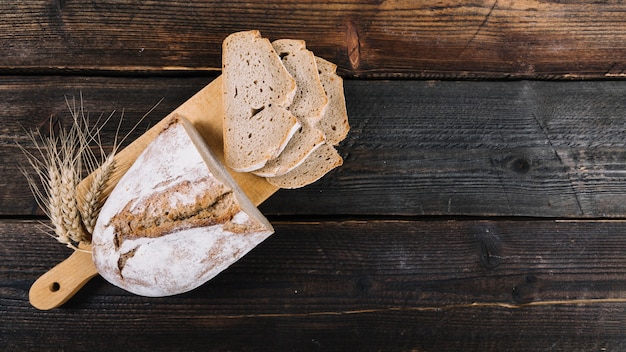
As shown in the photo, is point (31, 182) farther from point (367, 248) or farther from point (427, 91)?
point (427, 91)

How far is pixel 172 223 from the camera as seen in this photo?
1060 millimetres

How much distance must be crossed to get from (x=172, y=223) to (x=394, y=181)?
2.11 ft

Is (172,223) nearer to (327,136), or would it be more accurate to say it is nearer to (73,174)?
(73,174)

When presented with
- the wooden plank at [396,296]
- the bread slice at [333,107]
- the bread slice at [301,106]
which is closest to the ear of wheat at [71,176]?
the wooden plank at [396,296]

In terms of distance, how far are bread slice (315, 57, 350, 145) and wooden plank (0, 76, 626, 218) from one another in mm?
111

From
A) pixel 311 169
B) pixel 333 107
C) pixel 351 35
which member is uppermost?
pixel 351 35

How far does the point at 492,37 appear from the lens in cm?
140

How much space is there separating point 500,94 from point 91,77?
3.86ft

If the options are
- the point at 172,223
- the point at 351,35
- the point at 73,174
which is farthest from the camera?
the point at 351,35

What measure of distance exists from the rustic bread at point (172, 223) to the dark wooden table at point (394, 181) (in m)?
0.25

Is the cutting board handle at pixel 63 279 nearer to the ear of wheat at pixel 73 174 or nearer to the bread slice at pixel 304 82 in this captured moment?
the ear of wheat at pixel 73 174

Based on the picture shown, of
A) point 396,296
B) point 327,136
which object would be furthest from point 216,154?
point 396,296

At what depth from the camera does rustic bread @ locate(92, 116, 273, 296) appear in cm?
106

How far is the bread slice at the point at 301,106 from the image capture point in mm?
1186
